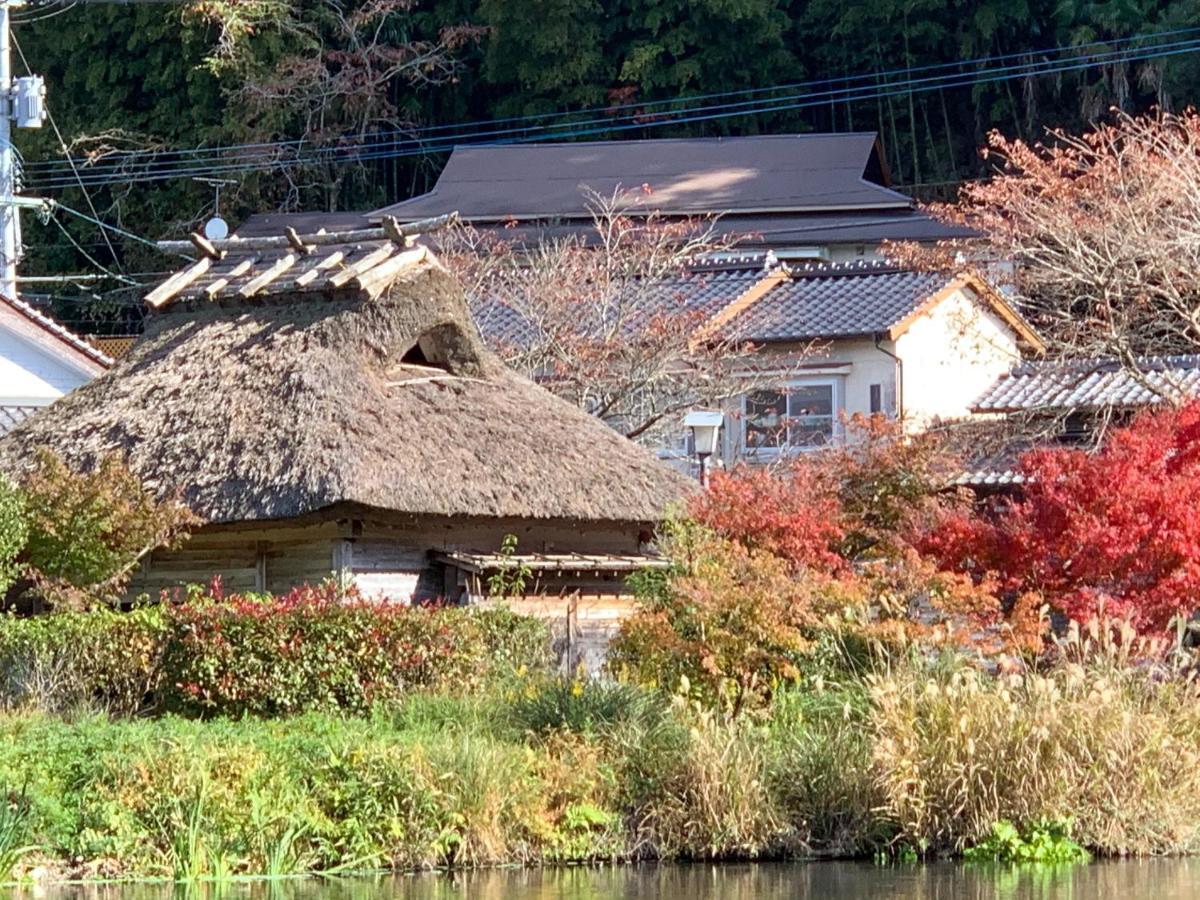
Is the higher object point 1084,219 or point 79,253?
point 79,253

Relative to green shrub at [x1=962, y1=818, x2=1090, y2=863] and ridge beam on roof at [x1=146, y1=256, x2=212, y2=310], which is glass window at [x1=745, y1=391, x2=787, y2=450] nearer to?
ridge beam on roof at [x1=146, y1=256, x2=212, y2=310]

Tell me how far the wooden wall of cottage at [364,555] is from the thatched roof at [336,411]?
579 millimetres

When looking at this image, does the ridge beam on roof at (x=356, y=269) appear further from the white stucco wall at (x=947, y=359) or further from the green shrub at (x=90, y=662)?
the white stucco wall at (x=947, y=359)

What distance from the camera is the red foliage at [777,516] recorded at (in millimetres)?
16766

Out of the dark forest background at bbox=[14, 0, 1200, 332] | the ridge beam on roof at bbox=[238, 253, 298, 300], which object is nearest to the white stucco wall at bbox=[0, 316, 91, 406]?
the ridge beam on roof at bbox=[238, 253, 298, 300]

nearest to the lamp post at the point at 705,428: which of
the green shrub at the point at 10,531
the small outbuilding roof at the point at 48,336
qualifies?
the green shrub at the point at 10,531

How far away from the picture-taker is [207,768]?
42.2ft

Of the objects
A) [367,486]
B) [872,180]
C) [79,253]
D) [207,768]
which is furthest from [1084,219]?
[79,253]

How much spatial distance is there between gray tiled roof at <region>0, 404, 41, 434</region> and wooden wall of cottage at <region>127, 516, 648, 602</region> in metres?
5.46

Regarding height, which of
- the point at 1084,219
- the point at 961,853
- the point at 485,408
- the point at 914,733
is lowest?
the point at 961,853

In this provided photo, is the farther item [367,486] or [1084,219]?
[1084,219]

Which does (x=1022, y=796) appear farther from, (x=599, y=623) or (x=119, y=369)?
(x=119, y=369)

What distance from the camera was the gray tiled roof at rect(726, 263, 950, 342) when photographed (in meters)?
32.3

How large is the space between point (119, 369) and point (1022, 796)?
13.1 m
